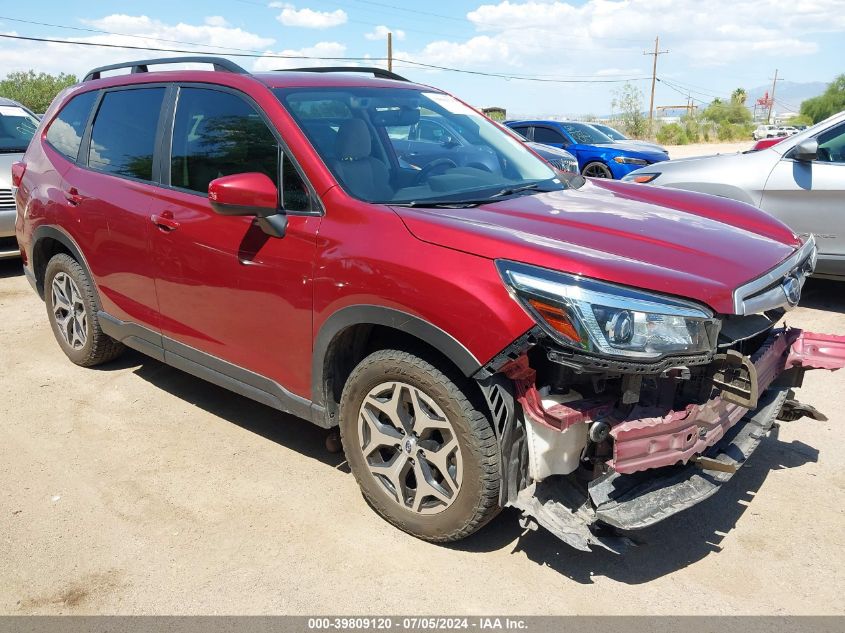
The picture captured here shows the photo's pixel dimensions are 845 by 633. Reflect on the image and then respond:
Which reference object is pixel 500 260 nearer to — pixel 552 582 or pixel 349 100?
pixel 552 582

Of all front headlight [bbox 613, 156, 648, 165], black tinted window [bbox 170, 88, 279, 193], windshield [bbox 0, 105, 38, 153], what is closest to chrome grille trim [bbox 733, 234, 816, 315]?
black tinted window [bbox 170, 88, 279, 193]

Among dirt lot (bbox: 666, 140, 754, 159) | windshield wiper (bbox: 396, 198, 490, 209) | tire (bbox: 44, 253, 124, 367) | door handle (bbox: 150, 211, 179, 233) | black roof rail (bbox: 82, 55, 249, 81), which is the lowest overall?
tire (bbox: 44, 253, 124, 367)

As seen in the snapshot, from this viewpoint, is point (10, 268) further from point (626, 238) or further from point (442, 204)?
point (626, 238)

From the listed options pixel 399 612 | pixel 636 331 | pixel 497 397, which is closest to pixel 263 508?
pixel 399 612

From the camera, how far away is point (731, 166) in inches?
249

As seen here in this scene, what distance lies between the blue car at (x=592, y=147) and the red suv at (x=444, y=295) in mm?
10269

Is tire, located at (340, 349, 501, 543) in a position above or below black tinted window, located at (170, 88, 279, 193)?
below

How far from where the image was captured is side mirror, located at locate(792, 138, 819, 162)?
5656 millimetres

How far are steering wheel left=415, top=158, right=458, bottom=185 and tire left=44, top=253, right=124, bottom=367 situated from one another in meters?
2.43

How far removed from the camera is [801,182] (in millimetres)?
5914

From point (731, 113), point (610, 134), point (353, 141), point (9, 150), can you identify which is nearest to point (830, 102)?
point (731, 113)

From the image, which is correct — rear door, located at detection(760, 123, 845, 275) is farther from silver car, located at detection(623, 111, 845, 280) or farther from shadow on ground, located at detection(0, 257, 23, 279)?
shadow on ground, located at detection(0, 257, 23, 279)

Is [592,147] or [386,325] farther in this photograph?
[592,147]

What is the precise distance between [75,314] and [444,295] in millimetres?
3387
